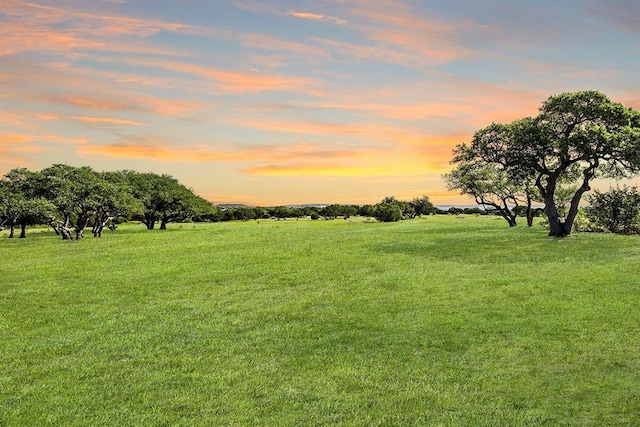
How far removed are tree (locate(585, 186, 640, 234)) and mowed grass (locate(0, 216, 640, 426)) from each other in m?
26.0

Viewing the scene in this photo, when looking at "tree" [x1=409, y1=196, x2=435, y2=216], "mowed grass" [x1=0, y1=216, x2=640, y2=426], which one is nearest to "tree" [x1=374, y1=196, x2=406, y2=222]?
"tree" [x1=409, y1=196, x2=435, y2=216]

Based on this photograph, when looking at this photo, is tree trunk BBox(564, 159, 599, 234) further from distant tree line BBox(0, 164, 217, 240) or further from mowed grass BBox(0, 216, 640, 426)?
distant tree line BBox(0, 164, 217, 240)

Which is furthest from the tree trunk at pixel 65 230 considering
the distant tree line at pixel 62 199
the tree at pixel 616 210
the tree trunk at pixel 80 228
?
the tree at pixel 616 210

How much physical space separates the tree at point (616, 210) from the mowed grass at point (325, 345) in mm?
26012

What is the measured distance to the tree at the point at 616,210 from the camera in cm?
4528

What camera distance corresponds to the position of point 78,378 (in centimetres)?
1021

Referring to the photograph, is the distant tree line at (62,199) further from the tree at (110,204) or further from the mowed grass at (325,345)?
the mowed grass at (325,345)

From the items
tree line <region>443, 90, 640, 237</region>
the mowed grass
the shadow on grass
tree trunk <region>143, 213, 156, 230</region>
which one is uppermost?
tree line <region>443, 90, 640, 237</region>

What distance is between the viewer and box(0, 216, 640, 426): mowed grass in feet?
28.2

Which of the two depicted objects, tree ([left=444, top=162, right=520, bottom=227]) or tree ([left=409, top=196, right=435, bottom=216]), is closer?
tree ([left=444, top=162, right=520, bottom=227])

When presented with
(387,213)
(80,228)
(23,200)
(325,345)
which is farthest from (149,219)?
(325,345)

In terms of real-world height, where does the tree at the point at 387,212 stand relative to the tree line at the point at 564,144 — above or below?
below

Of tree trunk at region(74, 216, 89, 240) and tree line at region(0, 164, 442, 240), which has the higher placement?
tree line at region(0, 164, 442, 240)

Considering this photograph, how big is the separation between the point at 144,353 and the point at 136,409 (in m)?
3.31
